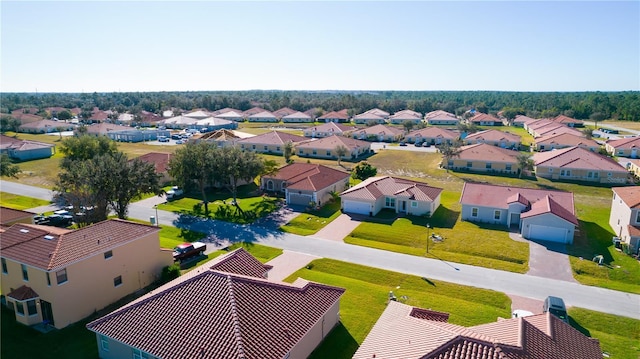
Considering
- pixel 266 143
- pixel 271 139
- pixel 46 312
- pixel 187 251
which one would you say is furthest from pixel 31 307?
pixel 271 139

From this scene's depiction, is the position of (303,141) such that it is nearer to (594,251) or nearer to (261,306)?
(594,251)

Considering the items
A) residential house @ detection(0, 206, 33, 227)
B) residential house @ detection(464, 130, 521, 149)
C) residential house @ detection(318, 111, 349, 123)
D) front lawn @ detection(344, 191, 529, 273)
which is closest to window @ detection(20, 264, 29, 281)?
residential house @ detection(0, 206, 33, 227)

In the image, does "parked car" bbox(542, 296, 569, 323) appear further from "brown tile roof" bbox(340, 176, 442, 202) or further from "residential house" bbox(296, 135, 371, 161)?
"residential house" bbox(296, 135, 371, 161)

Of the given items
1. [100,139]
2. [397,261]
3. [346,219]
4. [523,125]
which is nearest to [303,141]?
[100,139]

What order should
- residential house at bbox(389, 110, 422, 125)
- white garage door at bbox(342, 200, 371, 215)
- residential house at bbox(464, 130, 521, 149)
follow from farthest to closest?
residential house at bbox(389, 110, 422, 125)
residential house at bbox(464, 130, 521, 149)
white garage door at bbox(342, 200, 371, 215)

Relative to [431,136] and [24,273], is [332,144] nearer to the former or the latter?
[431,136]

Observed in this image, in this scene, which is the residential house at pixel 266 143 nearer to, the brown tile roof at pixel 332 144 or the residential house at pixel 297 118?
the brown tile roof at pixel 332 144
